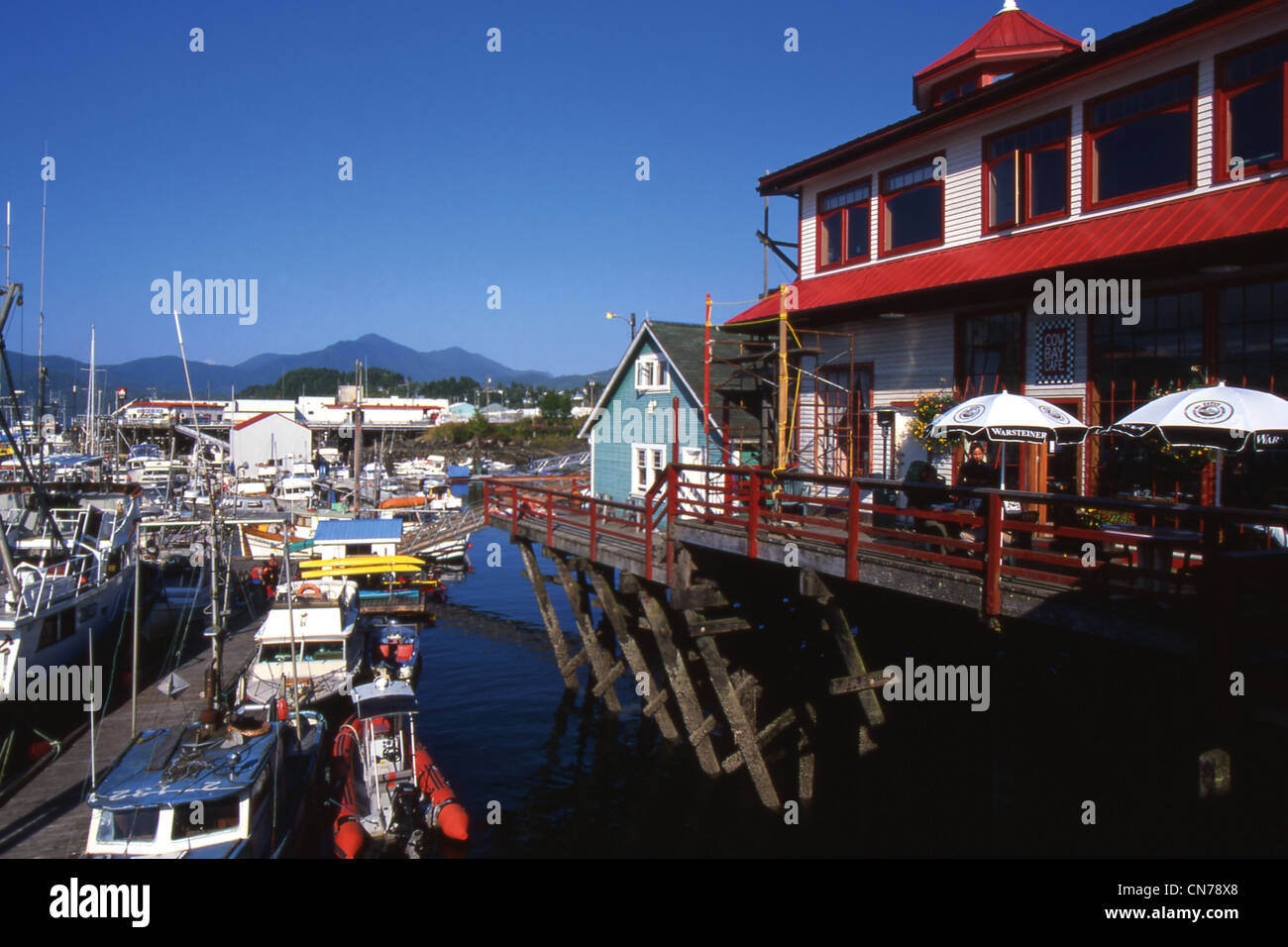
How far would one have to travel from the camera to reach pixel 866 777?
12.8 metres

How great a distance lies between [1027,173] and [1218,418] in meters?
7.69

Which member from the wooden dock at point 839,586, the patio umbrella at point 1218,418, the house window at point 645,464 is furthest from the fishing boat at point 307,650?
the patio umbrella at point 1218,418

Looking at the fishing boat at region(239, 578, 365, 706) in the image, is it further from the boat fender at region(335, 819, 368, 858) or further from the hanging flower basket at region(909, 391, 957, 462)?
the hanging flower basket at region(909, 391, 957, 462)

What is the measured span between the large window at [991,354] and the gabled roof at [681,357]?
9227mm

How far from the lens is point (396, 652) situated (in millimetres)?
23469

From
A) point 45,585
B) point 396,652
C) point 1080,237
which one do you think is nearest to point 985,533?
point 1080,237

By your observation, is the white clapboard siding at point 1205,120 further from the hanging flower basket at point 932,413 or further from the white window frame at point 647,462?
the white window frame at point 647,462

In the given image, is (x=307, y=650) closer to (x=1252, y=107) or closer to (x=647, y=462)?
(x=647, y=462)

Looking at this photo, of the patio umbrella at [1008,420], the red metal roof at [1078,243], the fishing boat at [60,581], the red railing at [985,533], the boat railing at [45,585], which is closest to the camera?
the red railing at [985,533]

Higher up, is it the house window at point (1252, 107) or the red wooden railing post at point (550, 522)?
the house window at point (1252, 107)

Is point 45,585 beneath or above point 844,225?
beneath

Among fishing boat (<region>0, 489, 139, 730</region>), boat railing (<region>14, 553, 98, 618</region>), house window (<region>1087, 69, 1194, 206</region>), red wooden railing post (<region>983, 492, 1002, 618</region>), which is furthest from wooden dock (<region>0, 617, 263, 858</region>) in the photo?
house window (<region>1087, 69, 1194, 206</region>)

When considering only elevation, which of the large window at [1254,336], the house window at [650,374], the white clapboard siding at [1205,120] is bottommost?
the large window at [1254,336]

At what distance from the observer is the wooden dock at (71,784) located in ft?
41.5
